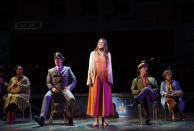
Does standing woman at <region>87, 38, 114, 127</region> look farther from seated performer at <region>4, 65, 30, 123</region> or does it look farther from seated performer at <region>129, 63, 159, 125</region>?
seated performer at <region>4, 65, 30, 123</region>

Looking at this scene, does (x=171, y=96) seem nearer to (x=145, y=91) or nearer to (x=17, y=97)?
(x=145, y=91)

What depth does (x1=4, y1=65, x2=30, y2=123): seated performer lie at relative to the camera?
609 centimetres

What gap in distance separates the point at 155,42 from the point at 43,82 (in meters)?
6.40

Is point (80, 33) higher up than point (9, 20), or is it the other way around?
point (9, 20)

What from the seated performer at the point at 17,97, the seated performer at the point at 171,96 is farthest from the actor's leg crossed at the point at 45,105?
the seated performer at the point at 171,96

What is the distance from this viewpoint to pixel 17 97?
6.11 meters

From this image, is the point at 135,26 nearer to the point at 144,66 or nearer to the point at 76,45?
the point at 76,45

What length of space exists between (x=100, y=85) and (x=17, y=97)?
2.18 metres

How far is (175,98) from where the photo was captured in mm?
6453

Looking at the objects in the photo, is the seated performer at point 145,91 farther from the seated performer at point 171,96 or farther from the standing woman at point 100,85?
the seated performer at point 171,96

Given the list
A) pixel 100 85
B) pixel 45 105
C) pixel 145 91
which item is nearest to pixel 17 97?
pixel 45 105

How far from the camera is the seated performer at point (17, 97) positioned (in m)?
6.09

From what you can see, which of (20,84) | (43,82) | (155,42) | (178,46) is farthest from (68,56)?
(20,84)

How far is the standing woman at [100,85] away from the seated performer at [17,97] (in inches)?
72.1
